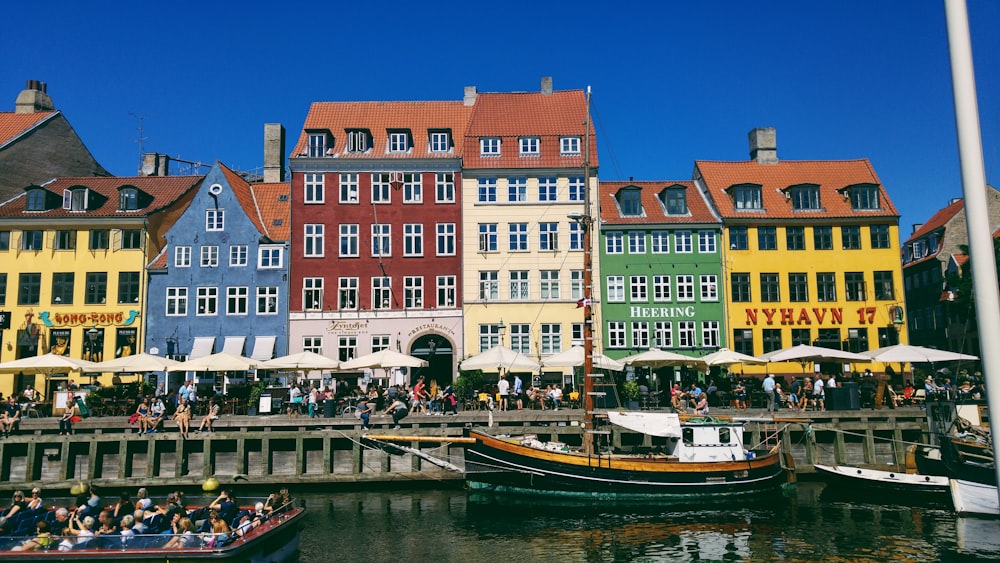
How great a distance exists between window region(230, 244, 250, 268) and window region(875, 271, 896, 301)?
3778 centimetres

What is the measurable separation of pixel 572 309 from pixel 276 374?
17.1 metres

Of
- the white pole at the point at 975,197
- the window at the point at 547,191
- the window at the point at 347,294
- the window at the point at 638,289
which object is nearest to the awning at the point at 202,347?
the window at the point at 347,294

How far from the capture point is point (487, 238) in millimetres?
44750

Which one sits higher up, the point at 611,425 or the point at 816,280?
the point at 816,280

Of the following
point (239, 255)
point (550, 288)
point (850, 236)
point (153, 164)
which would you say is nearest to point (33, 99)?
point (153, 164)

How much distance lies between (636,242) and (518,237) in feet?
23.6

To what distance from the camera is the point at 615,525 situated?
23406mm

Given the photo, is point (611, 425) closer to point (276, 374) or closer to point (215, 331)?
point (276, 374)

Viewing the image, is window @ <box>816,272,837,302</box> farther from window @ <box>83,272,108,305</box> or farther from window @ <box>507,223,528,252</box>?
window @ <box>83,272,108,305</box>

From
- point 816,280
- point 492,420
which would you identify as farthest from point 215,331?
point 816,280

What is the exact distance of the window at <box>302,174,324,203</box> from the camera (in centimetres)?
4475

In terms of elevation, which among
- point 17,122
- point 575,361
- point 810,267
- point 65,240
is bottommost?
point 575,361

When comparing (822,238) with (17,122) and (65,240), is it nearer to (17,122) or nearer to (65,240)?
(65,240)

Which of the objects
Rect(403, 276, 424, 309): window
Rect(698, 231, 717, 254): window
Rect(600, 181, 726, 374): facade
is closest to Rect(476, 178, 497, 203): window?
Rect(403, 276, 424, 309): window
